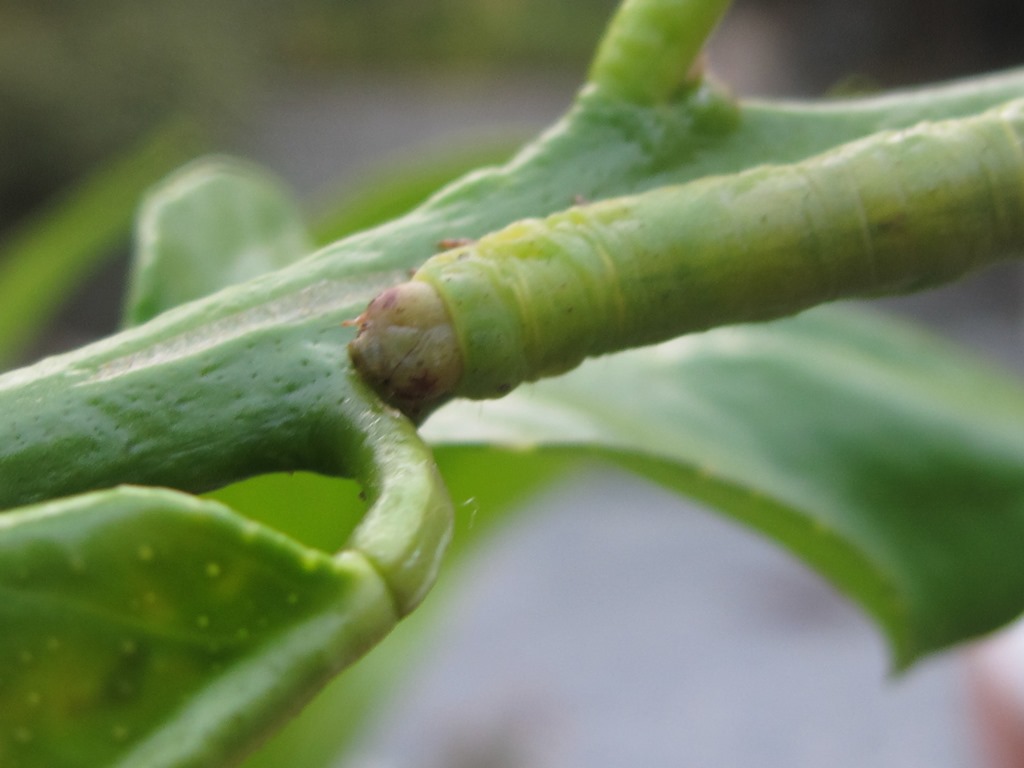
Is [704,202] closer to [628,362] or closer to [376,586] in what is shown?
[376,586]

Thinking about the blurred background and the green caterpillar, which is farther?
the blurred background

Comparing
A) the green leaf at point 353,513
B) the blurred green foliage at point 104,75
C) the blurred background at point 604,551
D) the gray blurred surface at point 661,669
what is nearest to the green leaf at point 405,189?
the blurred background at point 604,551

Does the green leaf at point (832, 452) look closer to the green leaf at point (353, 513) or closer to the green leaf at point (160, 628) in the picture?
the green leaf at point (353, 513)

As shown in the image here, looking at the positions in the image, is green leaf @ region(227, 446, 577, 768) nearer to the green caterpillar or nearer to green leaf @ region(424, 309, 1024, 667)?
green leaf @ region(424, 309, 1024, 667)

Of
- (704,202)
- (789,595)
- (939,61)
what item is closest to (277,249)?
(704,202)

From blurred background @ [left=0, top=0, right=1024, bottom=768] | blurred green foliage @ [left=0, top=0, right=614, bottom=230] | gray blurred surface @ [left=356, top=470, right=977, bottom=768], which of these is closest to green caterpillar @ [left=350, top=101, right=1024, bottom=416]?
blurred background @ [left=0, top=0, right=1024, bottom=768]
